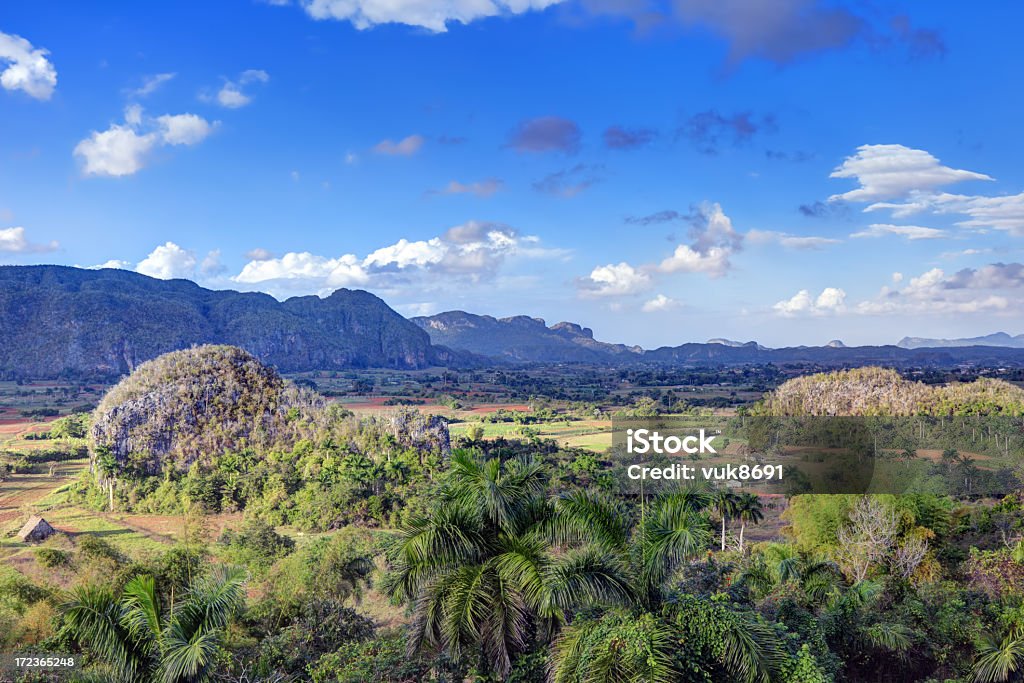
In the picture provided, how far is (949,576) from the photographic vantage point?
1750 cm

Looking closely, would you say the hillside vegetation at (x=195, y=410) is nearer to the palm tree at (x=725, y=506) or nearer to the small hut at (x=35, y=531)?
the small hut at (x=35, y=531)

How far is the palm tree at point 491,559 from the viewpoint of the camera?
25.8ft

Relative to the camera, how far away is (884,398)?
5581 centimetres

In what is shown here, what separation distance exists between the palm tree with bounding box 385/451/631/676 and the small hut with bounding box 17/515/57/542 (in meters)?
21.9

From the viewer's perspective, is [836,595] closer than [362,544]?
Yes

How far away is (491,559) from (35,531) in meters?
23.4

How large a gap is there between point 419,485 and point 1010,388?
2007 inches

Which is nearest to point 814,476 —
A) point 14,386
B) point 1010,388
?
point 1010,388

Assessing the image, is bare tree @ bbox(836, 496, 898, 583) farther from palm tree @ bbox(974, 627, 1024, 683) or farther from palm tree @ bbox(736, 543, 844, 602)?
palm tree @ bbox(974, 627, 1024, 683)

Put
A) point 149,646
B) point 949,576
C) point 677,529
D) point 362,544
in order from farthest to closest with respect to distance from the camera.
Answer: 1. point 362,544
2. point 949,576
3. point 149,646
4. point 677,529

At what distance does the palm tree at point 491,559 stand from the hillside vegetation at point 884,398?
45.8m

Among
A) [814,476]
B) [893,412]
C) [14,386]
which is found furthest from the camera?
[14,386]

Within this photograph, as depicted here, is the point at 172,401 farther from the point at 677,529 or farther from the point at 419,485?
the point at 677,529

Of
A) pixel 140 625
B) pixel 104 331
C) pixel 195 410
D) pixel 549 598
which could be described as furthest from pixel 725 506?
pixel 104 331
